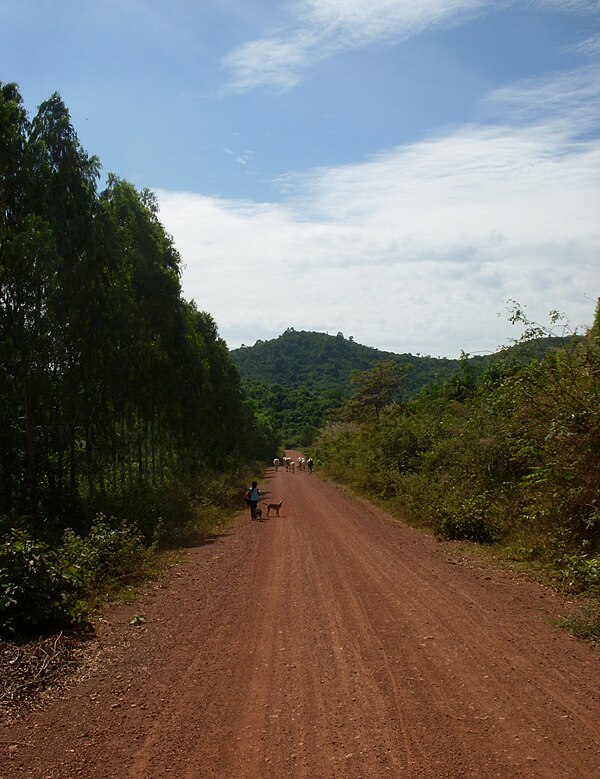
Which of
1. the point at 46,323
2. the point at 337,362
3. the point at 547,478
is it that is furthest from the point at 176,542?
the point at 337,362

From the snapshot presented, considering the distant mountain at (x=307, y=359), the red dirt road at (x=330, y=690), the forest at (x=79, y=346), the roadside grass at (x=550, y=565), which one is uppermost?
the distant mountain at (x=307, y=359)

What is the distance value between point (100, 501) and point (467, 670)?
539 inches

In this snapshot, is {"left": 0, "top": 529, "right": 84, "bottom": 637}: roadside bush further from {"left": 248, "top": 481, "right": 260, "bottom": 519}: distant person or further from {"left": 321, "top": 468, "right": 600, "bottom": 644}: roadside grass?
{"left": 248, "top": 481, "right": 260, "bottom": 519}: distant person

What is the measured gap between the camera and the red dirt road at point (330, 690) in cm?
445

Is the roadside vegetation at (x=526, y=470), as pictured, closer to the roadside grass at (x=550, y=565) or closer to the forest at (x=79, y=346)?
the roadside grass at (x=550, y=565)

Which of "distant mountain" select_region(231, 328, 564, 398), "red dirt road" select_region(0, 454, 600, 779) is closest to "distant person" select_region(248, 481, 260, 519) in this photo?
"red dirt road" select_region(0, 454, 600, 779)

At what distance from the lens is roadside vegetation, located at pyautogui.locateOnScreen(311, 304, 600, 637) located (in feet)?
33.3

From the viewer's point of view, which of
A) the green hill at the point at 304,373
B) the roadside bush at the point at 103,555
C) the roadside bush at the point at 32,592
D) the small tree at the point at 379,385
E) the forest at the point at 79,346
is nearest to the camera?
the roadside bush at the point at 32,592

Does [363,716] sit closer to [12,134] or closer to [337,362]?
[12,134]

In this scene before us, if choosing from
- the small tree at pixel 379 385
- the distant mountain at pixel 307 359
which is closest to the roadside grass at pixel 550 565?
the small tree at pixel 379 385

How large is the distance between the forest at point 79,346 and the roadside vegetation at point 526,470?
712 cm

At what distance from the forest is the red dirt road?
3.40 metres

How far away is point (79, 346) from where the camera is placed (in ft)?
57.7

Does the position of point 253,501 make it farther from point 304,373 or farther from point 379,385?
point 304,373
